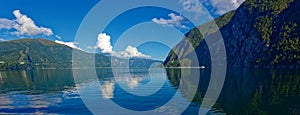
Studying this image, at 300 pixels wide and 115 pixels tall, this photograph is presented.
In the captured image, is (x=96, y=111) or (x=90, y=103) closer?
(x=96, y=111)

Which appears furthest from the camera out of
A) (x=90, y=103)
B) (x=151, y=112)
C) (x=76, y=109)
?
(x=90, y=103)

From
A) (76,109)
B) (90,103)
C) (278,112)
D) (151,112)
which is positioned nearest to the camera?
(278,112)

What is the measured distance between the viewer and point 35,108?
48500 millimetres

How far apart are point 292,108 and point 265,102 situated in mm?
7182

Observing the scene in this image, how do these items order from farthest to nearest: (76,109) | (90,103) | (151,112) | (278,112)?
1. (90,103)
2. (76,109)
3. (151,112)
4. (278,112)

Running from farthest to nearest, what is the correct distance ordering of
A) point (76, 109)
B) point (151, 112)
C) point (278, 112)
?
point (76, 109) → point (151, 112) → point (278, 112)

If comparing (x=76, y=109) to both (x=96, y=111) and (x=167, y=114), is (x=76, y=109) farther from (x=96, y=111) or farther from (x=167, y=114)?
(x=167, y=114)

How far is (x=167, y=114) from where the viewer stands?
135ft

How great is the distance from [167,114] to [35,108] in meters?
25.8

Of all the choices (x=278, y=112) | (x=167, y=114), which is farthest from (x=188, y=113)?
(x=278, y=112)

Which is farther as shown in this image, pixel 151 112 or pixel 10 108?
pixel 10 108

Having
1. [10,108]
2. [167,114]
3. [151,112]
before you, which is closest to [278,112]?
[167,114]

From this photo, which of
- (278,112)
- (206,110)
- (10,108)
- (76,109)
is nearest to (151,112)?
(206,110)

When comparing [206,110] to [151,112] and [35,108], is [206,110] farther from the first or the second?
[35,108]
